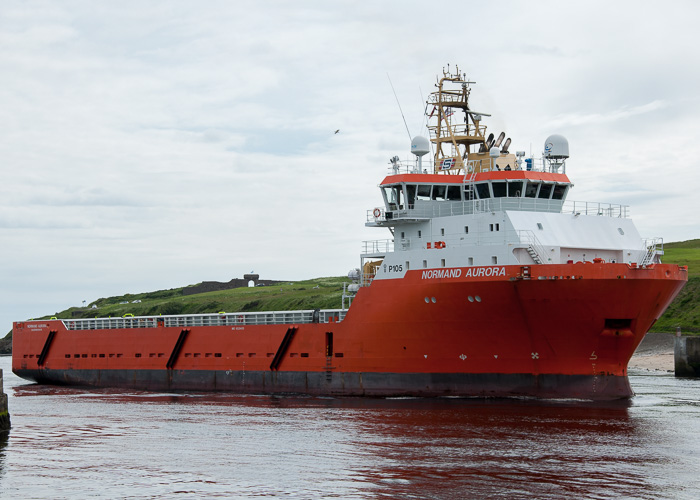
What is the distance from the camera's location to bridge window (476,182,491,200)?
1197 inches

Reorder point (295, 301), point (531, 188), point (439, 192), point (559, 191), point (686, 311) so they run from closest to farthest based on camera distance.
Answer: point (531, 188) → point (559, 191) → point (439, 192) → point (686, 311) → point (295, 301)

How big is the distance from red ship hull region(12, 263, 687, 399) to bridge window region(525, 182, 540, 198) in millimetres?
4627

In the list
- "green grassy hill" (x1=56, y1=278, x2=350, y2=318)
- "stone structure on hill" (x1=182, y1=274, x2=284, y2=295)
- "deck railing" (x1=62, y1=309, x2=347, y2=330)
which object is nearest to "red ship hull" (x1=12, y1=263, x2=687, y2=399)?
"deck railing" (x1=62, y1=309, x2=347, y2=330)

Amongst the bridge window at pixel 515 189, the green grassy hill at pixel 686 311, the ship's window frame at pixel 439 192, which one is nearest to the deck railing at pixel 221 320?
the ship's window frame at pixel 439 192

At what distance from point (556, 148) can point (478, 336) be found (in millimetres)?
8100

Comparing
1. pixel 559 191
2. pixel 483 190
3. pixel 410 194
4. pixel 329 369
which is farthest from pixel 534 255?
pixel 329 369

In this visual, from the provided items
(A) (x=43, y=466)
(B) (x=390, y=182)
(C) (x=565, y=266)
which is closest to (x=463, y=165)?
(B) (x=390, y=182)

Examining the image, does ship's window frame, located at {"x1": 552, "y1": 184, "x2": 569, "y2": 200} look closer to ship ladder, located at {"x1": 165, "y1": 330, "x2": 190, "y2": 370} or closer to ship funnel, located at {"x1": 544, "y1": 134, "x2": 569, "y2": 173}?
ship funnel, located at {"x1": 544, "y1": 134, "x2": 569, "y2": 173}

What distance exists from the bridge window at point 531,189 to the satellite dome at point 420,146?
4163 millimetres

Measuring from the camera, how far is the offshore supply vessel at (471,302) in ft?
86.6

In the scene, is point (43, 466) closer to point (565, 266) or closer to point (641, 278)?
point (565, 266)

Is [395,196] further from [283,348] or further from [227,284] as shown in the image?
[227,284]

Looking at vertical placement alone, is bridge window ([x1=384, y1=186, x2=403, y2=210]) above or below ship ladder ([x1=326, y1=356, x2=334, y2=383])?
above

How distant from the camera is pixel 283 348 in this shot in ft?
111
